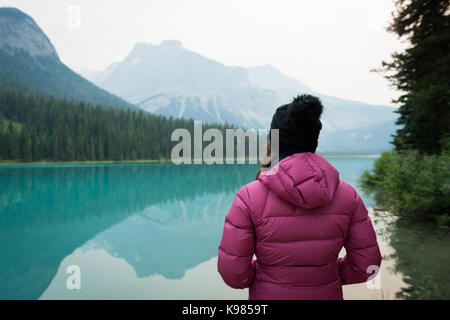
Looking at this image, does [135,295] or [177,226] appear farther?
[177,226]

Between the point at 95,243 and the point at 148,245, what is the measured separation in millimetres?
1613

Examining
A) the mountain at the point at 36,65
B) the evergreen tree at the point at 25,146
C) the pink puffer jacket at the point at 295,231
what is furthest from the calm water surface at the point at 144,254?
the mountain at the point at 36,65

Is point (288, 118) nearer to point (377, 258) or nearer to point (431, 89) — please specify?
point (377, 258)

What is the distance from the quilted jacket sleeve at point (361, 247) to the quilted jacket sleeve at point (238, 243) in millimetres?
512

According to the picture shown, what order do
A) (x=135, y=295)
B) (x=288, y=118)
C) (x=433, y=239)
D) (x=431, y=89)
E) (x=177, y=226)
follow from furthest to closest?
(x=177, y=226), (x=431, y=89), (x=433, y=239), (x=135, y=295), (x=288, y=118)

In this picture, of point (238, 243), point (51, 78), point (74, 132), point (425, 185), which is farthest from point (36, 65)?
point (238, 243)

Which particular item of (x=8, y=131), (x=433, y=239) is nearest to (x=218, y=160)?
(x=8, y=131)

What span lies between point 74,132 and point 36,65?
98.4 m

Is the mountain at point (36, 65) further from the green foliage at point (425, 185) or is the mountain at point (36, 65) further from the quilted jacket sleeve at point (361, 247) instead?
the quilted jacket sleeve at point (361, 247)

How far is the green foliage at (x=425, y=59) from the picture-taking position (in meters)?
7.92

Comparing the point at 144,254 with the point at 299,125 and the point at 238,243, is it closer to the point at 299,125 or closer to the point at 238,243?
the point at 238,243

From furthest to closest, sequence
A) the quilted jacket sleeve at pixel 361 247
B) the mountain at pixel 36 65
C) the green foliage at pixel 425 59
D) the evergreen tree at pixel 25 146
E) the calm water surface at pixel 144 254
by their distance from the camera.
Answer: the mountain at pixel 36 65, the evergreen tree at pixel 25 146, the green foliage at pixel 425 59, the calm water surface at pixel 144 254, the quilted jacket sleeve at pixel 361 247

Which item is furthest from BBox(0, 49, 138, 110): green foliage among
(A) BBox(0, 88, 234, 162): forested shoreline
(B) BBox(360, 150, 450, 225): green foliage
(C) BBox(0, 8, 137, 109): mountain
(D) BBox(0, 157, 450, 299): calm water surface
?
(B) BBox(360, 150, 450, 225): green foliage
